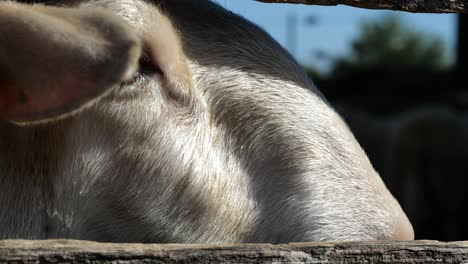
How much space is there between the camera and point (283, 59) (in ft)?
11.0

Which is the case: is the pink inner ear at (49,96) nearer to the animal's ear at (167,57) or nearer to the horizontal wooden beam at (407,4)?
the animal's ear at (167,57)

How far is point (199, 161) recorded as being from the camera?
303 cm

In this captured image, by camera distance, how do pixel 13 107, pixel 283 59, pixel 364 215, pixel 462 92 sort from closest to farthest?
pixel 13 107, pixel 364 215, pixel 283 59, pixel 462 92

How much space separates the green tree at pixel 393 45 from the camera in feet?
194

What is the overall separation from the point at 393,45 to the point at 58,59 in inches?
2405

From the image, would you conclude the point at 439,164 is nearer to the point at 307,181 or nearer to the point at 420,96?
the point at 420,96

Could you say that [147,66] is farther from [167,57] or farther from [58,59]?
[58,59]

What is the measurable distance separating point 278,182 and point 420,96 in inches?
505

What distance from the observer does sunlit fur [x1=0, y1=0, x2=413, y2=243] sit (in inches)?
116

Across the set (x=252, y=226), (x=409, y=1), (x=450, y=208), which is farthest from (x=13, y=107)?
(x=450, y=208)

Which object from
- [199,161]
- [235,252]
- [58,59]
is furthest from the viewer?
[199,161]

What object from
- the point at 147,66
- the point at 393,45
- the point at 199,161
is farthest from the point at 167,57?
the point at 393,45

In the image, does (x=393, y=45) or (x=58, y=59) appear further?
(x=393, y=45)

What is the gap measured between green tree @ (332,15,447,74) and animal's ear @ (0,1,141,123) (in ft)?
175
